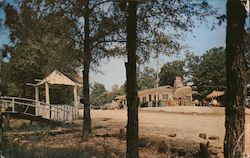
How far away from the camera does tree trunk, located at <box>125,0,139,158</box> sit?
5016 mm

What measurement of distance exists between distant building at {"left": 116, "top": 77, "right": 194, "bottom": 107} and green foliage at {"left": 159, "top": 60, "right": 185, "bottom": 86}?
0.06 m

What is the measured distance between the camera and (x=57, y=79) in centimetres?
552

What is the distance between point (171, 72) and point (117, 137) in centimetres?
109

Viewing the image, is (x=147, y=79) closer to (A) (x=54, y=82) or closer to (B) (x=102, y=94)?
(B) (x=102, y=94)

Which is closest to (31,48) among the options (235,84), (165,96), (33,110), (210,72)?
(33,110)

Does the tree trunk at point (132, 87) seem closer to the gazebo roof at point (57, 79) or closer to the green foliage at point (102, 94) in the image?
the green foliage at point (102, 94)

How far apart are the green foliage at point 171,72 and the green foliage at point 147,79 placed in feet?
0.29

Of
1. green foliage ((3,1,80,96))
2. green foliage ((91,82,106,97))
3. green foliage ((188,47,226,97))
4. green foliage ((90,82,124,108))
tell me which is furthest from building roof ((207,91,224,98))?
green foliage ((3,1,80,96))

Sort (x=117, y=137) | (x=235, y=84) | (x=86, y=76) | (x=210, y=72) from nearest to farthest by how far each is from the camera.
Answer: (x=235, y=84)
(x=210, y=72)
(x=117, y=137)
(x=86, y=76)

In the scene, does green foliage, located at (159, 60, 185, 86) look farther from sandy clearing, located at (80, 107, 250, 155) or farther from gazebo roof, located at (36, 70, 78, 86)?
gazebo roof, located at (36, 70, 78, 86)

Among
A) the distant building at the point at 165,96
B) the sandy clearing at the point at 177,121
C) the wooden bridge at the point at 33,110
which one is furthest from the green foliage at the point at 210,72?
the wooden bridge at the point at 33,110

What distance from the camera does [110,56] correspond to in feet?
19.9

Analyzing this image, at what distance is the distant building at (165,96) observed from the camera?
15.5 feet

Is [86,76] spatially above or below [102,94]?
above
